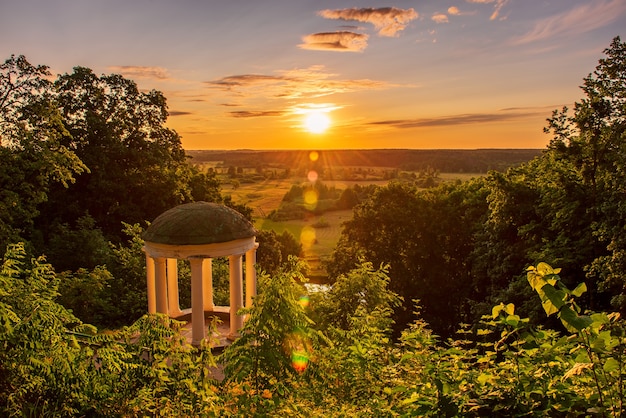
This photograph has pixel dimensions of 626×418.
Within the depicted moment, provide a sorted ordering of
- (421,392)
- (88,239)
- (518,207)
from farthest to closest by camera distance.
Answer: (88,239), (518,207), (421,392)

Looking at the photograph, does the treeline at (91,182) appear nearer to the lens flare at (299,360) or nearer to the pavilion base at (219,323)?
the pavilion base at (219,323)

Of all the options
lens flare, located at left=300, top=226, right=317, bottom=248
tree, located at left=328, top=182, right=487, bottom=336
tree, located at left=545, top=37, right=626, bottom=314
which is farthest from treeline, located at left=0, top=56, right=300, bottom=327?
lens flare, located at left=300, top=226, right=317, bottom=248

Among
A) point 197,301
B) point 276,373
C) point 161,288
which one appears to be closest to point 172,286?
point 161,288

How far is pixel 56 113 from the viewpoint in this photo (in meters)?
24.7

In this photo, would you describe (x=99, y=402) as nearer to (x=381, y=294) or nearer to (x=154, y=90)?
(x=381, y=294)

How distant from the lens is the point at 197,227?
15.5 metres

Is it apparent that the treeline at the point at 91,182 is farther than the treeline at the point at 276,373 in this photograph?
Yes

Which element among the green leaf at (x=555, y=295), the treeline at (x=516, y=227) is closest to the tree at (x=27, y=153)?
the treeline at (x=516, y=227)

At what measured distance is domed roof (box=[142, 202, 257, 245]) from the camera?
15.3m

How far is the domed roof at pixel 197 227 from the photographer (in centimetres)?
1532

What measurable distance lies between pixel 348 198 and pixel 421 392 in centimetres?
7110

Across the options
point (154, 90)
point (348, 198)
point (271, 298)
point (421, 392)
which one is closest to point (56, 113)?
point (154, 90)

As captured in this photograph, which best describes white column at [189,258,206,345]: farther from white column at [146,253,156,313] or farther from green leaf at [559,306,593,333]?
green leaf at [559,306,593,333]

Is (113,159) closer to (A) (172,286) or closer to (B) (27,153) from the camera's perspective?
(B) (27,153)
